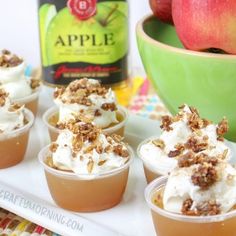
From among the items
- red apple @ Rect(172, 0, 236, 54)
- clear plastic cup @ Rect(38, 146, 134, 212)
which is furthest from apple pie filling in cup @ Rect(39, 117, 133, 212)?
red apple @ Rect(172, 0, 236, 54)

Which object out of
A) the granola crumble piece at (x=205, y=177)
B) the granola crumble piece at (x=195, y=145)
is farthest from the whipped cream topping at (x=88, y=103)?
the granola crumble piece at (x=205, y=177)

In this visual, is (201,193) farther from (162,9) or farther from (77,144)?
(162,9)

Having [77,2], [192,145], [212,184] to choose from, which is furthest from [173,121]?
[77,2]

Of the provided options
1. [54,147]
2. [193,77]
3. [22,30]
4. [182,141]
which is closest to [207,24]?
[193,77]

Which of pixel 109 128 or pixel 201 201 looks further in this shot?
pixel 109 128

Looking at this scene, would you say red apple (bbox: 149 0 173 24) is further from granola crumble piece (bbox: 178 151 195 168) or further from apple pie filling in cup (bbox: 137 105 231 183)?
granola crumble piece (bbox: 178 151 195 168)

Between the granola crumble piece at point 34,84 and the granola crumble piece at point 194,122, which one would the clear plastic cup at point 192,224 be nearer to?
the granola crumble piece at point 194,122
